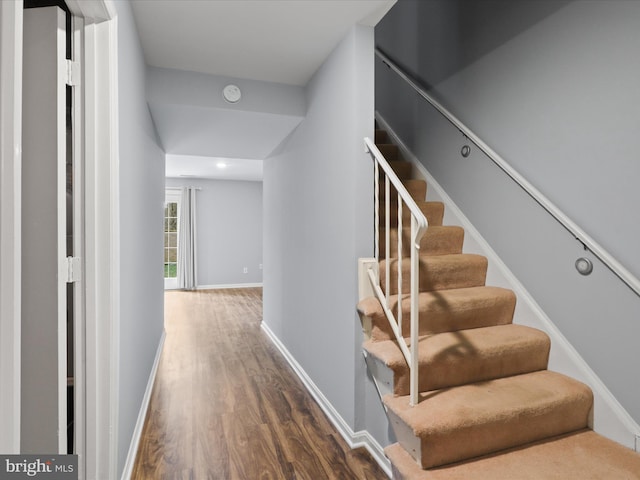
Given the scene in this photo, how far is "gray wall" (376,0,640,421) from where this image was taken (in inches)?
59.6

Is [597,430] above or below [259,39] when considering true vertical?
below

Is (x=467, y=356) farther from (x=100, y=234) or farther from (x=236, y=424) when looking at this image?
(x=100, y=234)

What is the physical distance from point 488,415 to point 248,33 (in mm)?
2347

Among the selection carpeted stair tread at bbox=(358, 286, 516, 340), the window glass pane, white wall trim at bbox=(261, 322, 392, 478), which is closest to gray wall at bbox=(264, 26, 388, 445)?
white wall trim at bbox=(261, 322, 392, 478)

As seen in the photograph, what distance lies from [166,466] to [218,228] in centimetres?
618

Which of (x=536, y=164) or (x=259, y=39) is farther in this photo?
(x=259, y=39)

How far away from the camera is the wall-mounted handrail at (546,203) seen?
1.49 meters

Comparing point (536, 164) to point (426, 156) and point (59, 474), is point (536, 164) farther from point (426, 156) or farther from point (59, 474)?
point (59, 474)

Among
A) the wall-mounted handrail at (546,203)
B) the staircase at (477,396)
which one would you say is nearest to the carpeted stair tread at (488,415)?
the staircase at (477,396)

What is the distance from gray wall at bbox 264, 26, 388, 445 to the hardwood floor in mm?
198

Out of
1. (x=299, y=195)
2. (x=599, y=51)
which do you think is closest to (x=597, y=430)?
(x=599, y=51)

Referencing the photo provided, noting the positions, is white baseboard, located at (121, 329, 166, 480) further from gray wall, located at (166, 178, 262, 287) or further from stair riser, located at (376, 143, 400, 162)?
gray wall, located at (166, 178, 262, 287)

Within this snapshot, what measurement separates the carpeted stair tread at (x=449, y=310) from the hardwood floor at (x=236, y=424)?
720 millimetres

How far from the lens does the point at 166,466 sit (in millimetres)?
1791
